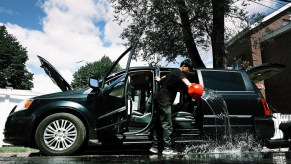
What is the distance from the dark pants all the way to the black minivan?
0.13 meters

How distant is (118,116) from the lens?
559 centimetres

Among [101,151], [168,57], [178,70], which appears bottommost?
[101,151]

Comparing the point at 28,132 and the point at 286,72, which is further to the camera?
the point at 286,72

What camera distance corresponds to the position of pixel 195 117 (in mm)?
6055

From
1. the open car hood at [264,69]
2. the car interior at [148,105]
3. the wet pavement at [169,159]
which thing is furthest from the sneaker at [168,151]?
the open car hood at [264,69]

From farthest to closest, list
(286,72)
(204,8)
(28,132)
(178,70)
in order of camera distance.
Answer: (286,72) < (204,8) < (178,70) < (28,132)

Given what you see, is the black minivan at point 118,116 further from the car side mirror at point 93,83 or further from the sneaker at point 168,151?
the sneaker at point 168,151

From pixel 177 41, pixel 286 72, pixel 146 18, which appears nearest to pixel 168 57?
pixel 177 41

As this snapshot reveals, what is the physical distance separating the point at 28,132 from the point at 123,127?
165 centimetres

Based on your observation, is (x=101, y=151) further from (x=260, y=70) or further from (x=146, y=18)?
(x=146, y=18)

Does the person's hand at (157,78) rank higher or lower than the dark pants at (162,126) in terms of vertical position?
higher

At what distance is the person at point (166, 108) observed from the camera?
5656 mm

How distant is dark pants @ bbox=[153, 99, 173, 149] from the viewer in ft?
18.5

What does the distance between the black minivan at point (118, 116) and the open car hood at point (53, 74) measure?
0.03 m
